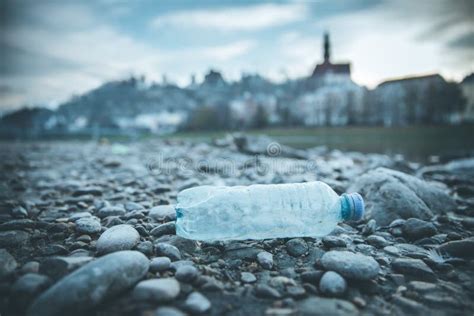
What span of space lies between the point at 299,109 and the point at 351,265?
139ft

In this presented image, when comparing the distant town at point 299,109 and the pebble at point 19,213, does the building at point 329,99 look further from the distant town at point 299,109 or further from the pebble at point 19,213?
the pebble at point 19,213

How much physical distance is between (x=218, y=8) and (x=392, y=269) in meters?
4.26

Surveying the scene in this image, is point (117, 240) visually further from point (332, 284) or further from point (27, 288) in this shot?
point (332, 284)

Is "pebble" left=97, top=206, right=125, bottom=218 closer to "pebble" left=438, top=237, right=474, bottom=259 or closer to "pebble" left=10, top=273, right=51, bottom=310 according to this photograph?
"pebble" left=10, top=273, right=51, bottom=310

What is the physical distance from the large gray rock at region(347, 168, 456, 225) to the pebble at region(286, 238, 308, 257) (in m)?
0.80

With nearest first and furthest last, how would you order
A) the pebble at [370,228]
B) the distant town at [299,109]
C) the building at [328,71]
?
the pebble at [370,228] → the distant town at [299,109] → the building at [328,71]

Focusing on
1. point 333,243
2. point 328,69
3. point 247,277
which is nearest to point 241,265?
point 247,277

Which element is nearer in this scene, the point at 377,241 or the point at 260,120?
the point at 377,241

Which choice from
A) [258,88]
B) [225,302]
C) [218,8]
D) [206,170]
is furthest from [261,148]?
[258,88]

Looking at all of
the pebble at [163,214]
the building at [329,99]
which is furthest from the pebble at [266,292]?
the building at [329,99]

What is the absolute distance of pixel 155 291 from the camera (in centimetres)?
106

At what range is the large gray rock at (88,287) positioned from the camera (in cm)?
96

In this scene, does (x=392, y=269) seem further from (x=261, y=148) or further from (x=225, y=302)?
(x=261, y=148)

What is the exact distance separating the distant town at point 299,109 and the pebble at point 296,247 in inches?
332
